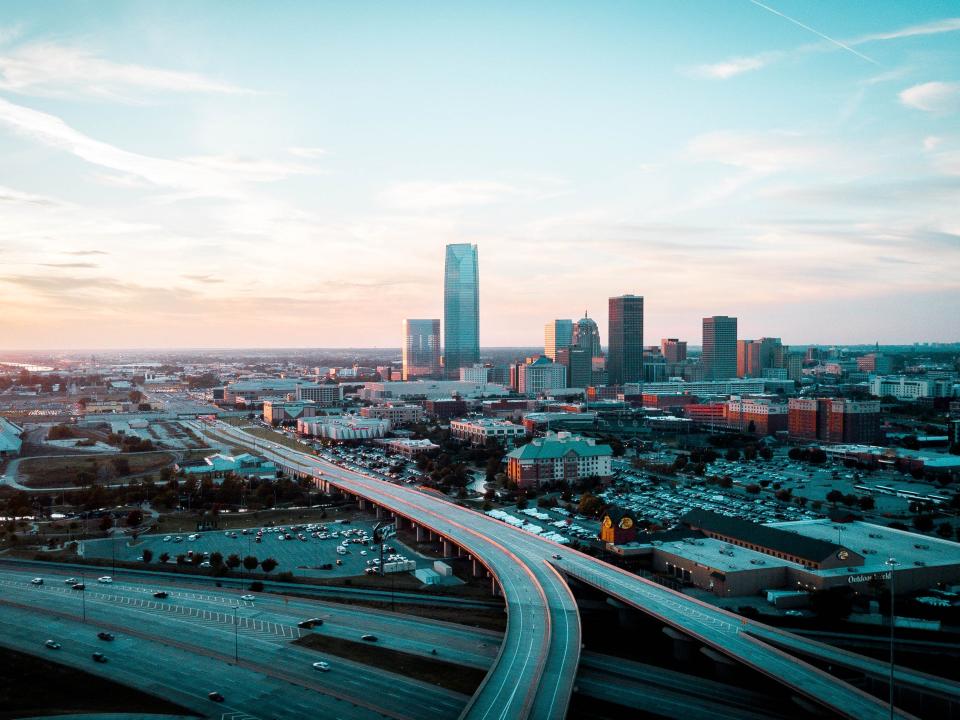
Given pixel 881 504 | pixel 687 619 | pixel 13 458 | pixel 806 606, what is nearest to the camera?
pixel 687 619

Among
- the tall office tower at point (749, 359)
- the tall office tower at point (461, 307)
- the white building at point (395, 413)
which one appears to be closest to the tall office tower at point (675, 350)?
the tall office tower at point (749, 359)

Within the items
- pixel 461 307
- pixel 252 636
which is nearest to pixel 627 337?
pixel 461 307

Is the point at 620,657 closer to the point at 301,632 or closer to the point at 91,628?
the point at 301,632

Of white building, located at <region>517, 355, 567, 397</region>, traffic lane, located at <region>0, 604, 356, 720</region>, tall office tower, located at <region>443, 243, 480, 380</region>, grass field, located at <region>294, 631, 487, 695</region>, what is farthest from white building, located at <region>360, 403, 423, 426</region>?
tall office tower, located at <region>443, 243, 480, 380</region>

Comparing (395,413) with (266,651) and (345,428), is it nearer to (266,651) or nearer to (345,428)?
(345,428)

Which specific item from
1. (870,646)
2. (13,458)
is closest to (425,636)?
(870,646)

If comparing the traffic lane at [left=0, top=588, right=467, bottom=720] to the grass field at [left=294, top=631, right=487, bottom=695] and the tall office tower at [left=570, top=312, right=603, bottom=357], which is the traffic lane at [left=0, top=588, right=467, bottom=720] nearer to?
the grass field at [left=294, top=631, right=487, bottom=695]
